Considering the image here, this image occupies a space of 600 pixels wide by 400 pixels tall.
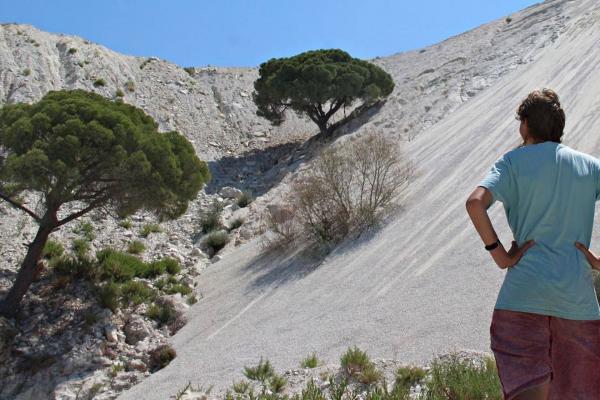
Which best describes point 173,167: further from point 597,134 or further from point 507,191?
point 507,191

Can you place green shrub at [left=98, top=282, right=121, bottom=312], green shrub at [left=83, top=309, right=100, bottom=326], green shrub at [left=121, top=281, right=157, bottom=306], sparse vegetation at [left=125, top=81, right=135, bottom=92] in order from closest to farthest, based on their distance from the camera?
green shrub at [left=83, top=309, right=100, bottom=326]
green shrub at [left=98, top=282, right=121, bottom=312]
green shrub at [left=121, top=281, right=157, bottom=306]
sparse vegetation at [left=125, top=81, right=135, bottom=92]

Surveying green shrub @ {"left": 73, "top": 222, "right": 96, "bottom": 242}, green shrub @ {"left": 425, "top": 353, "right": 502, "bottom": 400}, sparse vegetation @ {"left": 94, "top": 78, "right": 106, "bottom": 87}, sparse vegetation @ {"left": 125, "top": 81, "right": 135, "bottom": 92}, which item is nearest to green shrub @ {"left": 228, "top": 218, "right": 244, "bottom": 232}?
green shrub @ {"left": 73, "top": 222, "right": 96, "bottom": 242}

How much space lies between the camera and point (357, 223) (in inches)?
633

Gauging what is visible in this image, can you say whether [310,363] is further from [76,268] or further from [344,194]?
[76,268]

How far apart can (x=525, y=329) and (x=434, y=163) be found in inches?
608

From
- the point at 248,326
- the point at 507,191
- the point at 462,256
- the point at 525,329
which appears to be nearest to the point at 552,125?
the point at 507,191

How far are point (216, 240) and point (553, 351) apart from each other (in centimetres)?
1760

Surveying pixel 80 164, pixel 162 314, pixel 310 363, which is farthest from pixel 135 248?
pixel 310 363

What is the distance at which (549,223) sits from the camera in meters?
3.18

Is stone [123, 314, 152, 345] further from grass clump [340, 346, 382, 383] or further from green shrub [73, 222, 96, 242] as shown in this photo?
grass clump [340, 346, 382, 383]

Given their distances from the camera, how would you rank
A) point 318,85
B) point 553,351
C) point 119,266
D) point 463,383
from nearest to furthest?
point 553,351, point 463,383, point 119,266, point 318,85

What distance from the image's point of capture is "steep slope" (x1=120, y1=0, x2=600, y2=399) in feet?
33.1

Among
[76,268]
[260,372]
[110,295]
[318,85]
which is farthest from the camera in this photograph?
[318,85]

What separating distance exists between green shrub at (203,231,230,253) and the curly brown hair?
1726cm
